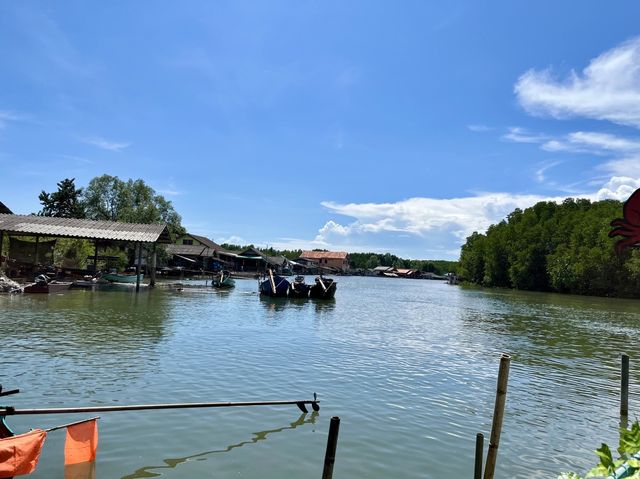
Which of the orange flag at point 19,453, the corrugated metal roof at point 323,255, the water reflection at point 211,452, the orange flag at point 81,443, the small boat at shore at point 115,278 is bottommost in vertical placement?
the water reflection at point 211,452

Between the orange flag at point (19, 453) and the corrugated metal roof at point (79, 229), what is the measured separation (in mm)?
31900

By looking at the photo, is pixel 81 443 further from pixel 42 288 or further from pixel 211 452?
pixel 42 288

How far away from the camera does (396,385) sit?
12180 millimetres

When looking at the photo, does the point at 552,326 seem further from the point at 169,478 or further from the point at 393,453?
the point at 169,478

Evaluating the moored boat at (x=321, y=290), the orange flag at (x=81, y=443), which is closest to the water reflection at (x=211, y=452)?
the orange flag at (x=81, y=443)

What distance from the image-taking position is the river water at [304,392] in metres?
7.47

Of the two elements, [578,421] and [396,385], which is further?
[396,385]

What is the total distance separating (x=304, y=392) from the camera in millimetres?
11031

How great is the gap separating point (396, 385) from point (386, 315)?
19407 millimetres

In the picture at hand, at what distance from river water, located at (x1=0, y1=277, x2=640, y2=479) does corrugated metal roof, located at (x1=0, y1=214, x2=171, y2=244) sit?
13.5 meters

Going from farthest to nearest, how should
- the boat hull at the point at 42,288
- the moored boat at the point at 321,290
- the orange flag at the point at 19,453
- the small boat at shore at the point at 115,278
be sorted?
the moored boat at the point at 321,290 → the small boat at shore at the point at 115,278 → the boat hull at the point at 42,288 → the orange flag at the point at 19,453

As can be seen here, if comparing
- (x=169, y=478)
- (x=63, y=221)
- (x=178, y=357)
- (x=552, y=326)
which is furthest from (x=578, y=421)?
(x=63, y=221)

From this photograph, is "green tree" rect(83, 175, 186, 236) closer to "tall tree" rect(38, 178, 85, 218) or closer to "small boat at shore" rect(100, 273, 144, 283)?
"tall tree" rect(38, 178, 85, 218)

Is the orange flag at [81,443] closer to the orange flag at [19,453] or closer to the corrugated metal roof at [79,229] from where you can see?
the orange flag at [19,453]
